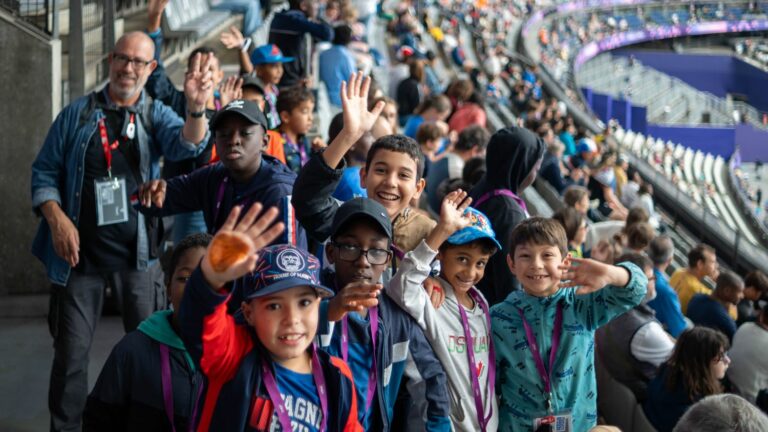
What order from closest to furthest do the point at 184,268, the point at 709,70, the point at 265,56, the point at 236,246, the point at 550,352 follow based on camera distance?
the point at 236,246, the point at 184,268, the point at 550,352, the point at 265,56, the point at 709,70

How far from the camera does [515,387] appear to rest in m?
3.85

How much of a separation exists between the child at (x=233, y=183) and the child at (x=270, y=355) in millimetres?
1000

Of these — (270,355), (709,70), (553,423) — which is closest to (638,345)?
(553,423)

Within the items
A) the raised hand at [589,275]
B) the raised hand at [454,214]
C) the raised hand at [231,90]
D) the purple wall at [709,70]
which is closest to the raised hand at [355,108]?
the raised hand at [454,214]

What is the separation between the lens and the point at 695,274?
7.73 m

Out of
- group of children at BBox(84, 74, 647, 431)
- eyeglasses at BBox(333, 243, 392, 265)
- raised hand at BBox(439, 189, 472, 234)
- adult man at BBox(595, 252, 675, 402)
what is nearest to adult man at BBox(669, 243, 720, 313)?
adult man at BBox(595, 252, 675, 402)

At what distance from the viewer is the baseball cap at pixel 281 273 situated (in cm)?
281

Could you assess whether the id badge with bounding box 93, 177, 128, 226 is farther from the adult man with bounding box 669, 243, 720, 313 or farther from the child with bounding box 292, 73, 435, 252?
the adult man with bounding box 669, 243, 720, 313

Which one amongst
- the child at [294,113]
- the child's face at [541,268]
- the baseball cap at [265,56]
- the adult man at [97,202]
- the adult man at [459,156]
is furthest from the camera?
the adult man at [459,156]

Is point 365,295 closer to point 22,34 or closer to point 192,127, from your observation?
point 192,127

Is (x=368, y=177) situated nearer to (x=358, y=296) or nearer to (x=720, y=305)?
(x=358, y=296)

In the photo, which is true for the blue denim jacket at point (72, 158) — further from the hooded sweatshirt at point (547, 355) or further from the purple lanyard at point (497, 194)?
the hooded sweatshirt at point (547, 355)

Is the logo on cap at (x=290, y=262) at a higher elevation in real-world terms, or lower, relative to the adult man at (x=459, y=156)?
lower

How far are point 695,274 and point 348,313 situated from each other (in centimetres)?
515
